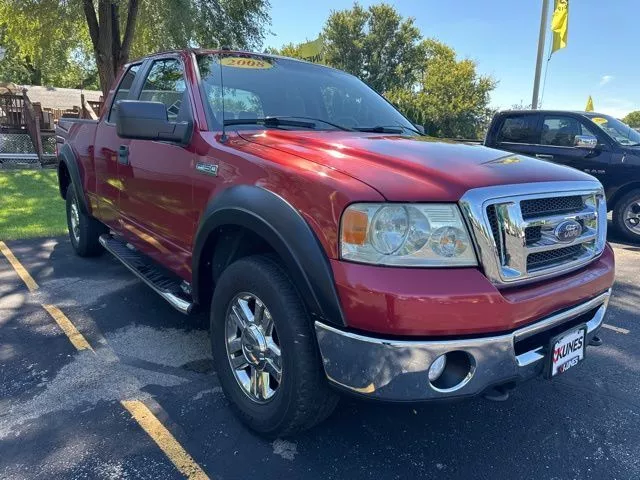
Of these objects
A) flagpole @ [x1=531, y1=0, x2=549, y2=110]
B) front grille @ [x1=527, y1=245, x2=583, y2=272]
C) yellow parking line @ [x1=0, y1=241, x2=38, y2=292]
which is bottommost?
yellow parking line @ [x1=0, y1=241, x2=38, y2=292]

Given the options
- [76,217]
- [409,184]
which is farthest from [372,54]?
Result: [409,184]

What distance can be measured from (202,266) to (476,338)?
164 centimetres

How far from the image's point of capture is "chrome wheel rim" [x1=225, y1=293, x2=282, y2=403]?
238cm

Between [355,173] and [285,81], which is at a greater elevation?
[285,81]

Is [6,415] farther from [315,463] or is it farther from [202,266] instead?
[315,463]

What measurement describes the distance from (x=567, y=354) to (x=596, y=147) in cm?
648

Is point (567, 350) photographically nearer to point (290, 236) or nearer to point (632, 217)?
point (290, 236)

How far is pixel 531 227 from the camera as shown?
2.13 metres

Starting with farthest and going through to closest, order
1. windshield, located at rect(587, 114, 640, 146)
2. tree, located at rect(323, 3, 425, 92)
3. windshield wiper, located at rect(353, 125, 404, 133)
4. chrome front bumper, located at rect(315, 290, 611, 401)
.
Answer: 1. tree, located at rect(323, 3, 425, 92)
2. windshield, located at rect(587, 114, 640, 146)
3. windshield wiper, located at rect(353, 125, 404, 133)
4. chrome front bumper, located at rect(315, 290, 611, 401)

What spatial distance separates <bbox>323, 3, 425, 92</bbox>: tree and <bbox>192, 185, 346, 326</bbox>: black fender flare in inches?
1811

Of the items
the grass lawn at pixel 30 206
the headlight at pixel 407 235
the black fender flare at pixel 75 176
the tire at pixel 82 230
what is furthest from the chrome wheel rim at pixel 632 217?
the grass lawn at pixel 30 206

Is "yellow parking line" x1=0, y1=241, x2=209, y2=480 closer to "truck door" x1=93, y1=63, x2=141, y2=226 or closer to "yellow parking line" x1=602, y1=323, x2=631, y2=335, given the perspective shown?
"truck door" x1=93, y1=63, x2=141, y2=226

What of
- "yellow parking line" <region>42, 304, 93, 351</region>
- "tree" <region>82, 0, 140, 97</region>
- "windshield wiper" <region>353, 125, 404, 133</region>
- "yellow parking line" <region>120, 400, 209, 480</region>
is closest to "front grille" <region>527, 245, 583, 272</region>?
"windshield wiper" <region>353, 125, 404, 133</region>

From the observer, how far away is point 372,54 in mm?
47125
